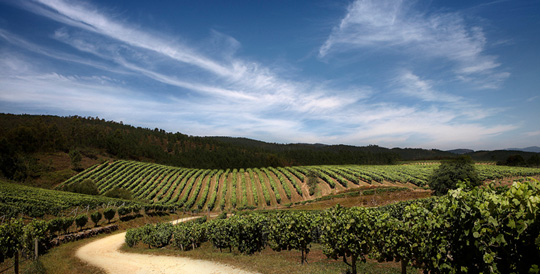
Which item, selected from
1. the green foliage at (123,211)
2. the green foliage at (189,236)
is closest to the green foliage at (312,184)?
the green foliage at (123,211)

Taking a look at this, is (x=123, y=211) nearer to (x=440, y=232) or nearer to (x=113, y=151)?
(x=440, y=232)

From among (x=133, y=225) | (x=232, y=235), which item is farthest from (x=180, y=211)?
(x=232, y=235)

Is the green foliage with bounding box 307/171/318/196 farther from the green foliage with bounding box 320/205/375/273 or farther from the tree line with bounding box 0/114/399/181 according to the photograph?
the green foliage with bounding box 320/205/375/273

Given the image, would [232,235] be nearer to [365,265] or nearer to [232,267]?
[232,267]

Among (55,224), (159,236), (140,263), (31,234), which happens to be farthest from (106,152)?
(140,263)

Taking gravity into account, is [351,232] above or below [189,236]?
above

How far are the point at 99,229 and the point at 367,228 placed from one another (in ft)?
109

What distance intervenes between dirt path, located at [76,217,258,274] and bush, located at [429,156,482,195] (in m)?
49.1

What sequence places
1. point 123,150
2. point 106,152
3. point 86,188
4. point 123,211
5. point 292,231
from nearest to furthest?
point 292,231 < point 123,211 < point 86,188 < point 106,152 < point 123,150

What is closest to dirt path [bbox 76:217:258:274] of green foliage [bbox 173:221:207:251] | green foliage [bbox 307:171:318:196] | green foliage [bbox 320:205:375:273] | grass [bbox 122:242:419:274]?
grass [bbox 122:242:419:274]

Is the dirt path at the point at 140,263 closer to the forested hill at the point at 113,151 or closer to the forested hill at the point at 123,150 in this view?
the forested hill at the point at 113,151

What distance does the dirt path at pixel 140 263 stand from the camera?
50.8 feet

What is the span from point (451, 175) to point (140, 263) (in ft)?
183

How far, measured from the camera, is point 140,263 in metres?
17.8
